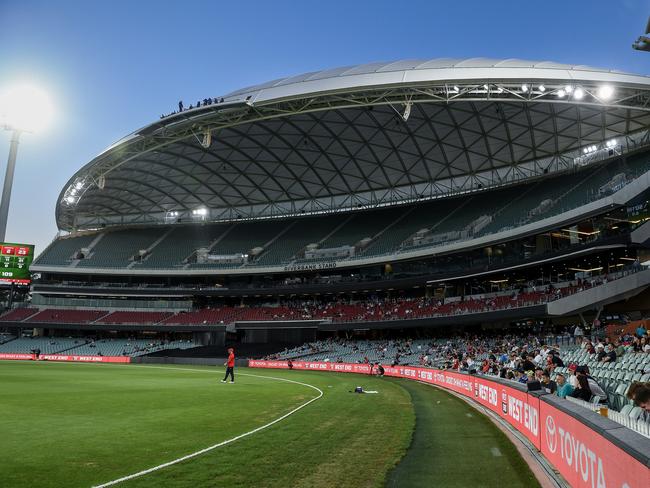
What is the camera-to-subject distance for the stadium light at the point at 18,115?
63938 mm

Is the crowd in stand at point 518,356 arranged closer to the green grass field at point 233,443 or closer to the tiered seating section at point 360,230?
the green grass field at point 233,443

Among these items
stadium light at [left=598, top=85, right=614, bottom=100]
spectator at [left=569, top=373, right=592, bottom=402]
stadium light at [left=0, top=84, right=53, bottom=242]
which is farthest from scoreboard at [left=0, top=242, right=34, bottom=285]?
spectator at [left=569, top=373, right=592, bottom=402]

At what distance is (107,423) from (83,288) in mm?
73540

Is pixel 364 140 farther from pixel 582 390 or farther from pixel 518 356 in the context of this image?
pixel 582 390

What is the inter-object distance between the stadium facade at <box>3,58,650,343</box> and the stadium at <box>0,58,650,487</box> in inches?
12.4

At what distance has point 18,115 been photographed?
66.2 m

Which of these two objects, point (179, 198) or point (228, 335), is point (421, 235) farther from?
point (179, 198)

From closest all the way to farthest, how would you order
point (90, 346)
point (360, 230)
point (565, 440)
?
1. point (565, 440)
2. point (360, 230)
3. point (90, 346)

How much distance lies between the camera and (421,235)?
62.3 m

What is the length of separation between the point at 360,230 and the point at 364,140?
1862cm

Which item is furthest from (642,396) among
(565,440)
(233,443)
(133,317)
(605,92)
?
(133,317)

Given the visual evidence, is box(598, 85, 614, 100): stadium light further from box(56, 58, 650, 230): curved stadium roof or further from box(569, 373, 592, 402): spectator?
box(569, 373, 592, 402): spectator

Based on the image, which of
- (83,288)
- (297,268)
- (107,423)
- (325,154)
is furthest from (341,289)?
(107,423)

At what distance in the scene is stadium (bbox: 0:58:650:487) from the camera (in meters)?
9.91
